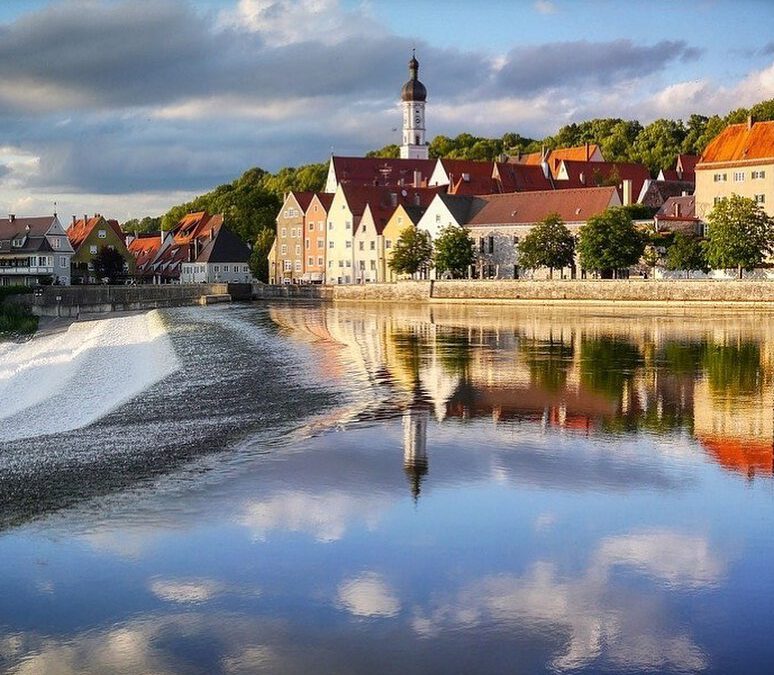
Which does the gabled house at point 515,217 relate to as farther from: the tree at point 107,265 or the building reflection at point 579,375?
the tree at point 107,265

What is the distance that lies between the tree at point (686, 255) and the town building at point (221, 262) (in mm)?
56784

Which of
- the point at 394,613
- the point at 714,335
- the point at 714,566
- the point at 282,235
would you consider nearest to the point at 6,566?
the point at 394,613

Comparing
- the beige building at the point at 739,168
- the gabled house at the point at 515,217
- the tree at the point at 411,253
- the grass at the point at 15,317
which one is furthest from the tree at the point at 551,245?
the grass at the point at 15,317

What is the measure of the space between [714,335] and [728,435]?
2575 cm

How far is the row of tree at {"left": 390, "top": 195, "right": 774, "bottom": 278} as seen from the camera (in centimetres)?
6981

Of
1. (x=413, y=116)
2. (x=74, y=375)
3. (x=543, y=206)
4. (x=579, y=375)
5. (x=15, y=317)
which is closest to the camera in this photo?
(x=579, y=375)

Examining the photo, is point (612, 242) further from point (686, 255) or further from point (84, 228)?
point (84, 228)

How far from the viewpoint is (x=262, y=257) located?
4584 inches

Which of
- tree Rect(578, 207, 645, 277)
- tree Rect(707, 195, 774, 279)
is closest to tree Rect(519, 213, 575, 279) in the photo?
tree Rect(578, 207, 645, 277)

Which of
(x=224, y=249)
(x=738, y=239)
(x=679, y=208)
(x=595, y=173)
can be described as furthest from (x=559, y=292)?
(x=224, y=249)

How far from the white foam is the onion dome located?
91.3 metres

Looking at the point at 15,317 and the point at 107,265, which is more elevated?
the point at 107,265

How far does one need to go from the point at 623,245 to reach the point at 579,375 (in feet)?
154

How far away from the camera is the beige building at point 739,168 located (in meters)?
80.0
